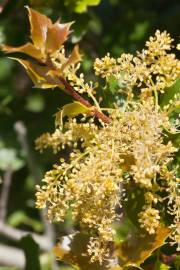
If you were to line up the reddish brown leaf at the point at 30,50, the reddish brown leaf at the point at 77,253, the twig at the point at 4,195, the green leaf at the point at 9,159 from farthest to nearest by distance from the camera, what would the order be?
the twig at the point at 4,195 < the green leaf at the point at 9,159 < the reddish brown leaf at the point at 77,253 < the reddish brown leaf at the point at 30,50

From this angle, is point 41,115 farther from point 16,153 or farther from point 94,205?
point 94,205

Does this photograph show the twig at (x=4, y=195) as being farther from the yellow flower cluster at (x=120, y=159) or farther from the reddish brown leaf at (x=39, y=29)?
the reddish brown leaf at (x=39, y=29)

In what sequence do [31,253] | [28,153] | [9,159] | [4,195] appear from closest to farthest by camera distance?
[31,253] → [9,159] → [28,153] → [4,195]

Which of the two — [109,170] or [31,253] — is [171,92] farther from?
[31,253]

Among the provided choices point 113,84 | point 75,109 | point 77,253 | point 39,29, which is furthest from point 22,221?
point 39,29

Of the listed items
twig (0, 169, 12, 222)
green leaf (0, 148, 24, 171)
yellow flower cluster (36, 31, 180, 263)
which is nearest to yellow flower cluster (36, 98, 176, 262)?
yellow flower cluster (36, 31, 180, 263)

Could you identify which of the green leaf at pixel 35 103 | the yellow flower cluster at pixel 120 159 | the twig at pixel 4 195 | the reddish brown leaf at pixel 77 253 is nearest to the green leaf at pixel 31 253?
the reddish brown leaf at pixel 77 253
